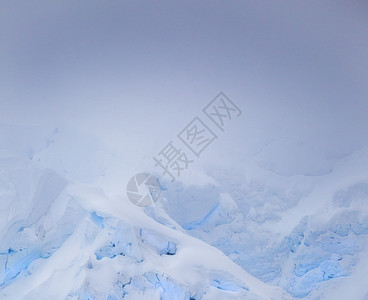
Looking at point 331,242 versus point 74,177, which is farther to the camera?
point 74,177

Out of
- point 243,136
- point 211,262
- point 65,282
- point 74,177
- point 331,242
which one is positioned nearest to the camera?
point 65,282

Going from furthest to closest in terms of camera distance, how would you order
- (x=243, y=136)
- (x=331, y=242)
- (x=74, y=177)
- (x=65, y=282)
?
1. (x=243, y=136)
2. (x=74, y=177)
3. (x=331, y=242)
4. (x=65, y=282)

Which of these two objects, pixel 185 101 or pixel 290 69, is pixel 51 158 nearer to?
pixel 185 101

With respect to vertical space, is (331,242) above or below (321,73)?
below

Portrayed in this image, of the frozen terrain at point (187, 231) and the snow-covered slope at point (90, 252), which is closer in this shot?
the snow-covered slope at point (90, 252)

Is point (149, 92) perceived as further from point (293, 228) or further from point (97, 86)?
point (293, 228)

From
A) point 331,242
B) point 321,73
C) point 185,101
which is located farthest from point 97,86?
point 331,242

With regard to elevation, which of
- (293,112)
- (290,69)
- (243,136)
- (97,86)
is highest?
(290,69)

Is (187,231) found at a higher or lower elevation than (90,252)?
higher

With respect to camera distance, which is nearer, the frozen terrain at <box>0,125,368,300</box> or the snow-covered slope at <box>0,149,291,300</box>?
the snow-covered slope at <box>0,149,291,300</box>

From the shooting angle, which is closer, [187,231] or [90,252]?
[90,252]
